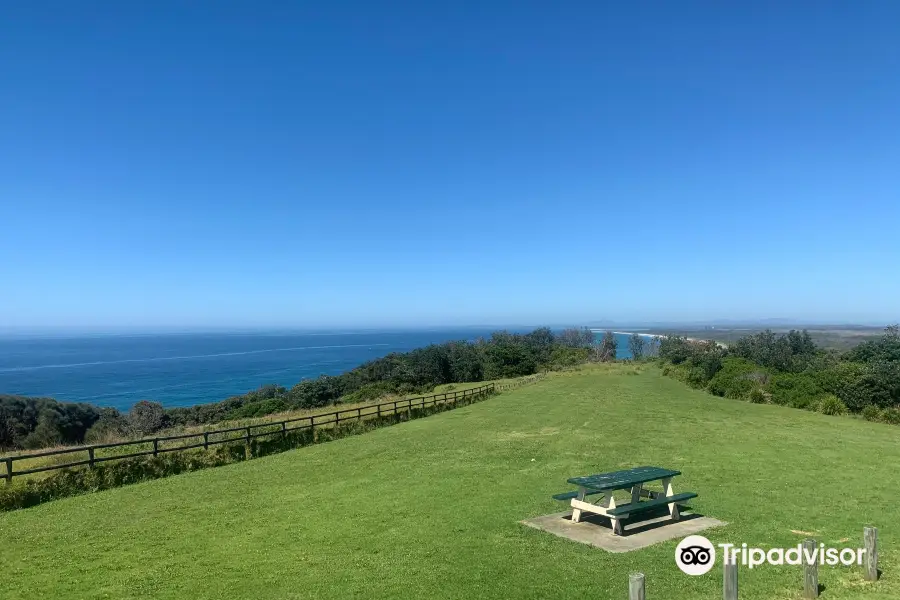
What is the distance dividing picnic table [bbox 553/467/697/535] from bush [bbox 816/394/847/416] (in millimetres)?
27638

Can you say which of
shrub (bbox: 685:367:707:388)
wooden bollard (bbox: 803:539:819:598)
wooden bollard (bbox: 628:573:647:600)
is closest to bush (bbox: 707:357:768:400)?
shrub (bbox: 685:367:707:388)

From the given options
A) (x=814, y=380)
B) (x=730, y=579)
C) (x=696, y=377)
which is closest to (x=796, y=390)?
(x=814, y=380)

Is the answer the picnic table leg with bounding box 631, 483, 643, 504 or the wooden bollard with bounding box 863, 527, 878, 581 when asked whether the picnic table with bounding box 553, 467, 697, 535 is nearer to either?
the picnic table leg with bounding box 631, 483, 643, 504

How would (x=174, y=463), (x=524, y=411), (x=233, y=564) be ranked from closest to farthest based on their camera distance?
(x=233, y=564), (x=174, y=463), (x=524, y=411)

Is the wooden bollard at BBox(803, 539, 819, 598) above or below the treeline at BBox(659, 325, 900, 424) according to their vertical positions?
above

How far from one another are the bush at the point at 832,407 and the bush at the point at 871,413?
1.50 meters

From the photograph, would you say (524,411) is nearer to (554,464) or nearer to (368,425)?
(368,425)

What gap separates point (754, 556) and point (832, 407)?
96.5 ft

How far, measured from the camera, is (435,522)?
9.40 metres

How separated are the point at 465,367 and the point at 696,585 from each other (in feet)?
292

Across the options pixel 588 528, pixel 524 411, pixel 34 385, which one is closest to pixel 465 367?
pixel 524 411

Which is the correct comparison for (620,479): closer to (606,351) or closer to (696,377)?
(696,377)

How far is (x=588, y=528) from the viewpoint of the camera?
28.1 feet

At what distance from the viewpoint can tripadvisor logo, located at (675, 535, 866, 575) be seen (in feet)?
22.8
